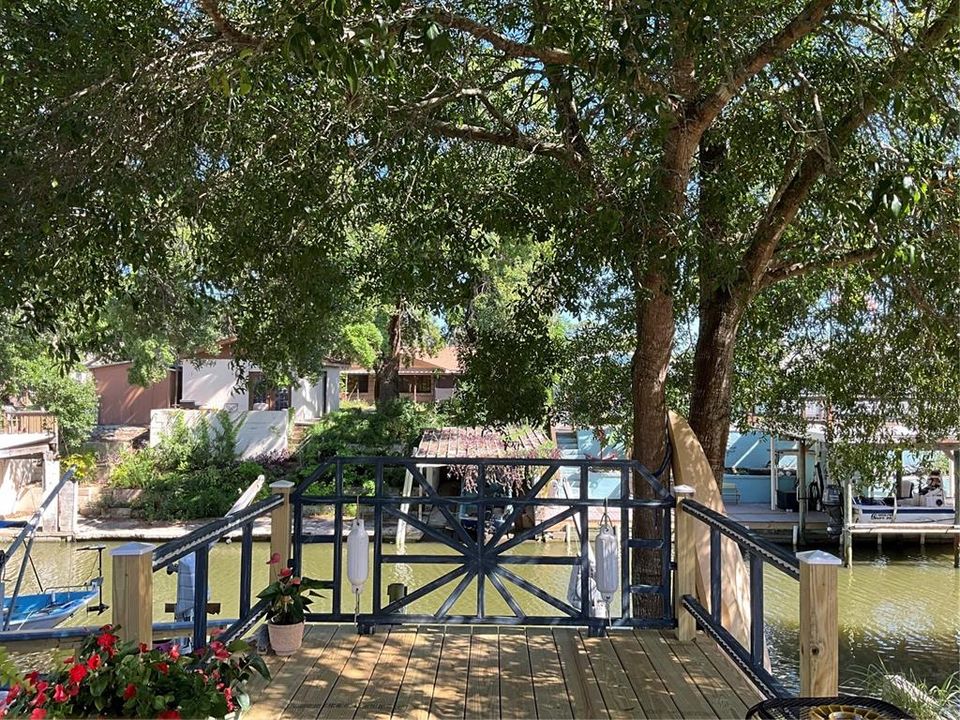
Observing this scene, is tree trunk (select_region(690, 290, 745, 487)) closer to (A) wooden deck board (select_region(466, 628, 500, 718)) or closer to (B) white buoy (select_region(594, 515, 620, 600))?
(B) white buoy (select_region(594, 515, 620, 600))

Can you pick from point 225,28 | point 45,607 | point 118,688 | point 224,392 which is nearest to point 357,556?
point 118,688

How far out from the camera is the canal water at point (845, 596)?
12.1 m

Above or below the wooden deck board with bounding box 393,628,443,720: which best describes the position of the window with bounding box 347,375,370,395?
above

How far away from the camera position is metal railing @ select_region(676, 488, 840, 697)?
308cm

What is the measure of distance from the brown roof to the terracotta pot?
12.1 m

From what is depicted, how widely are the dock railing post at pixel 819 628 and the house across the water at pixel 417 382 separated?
A: 25.8m

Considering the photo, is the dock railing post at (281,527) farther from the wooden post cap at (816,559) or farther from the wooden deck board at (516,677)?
the wooden post cap at (816,559)

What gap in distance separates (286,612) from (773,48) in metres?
4.20

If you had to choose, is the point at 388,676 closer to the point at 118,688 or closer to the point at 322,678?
the point at 322,678

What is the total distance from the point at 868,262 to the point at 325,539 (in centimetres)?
457

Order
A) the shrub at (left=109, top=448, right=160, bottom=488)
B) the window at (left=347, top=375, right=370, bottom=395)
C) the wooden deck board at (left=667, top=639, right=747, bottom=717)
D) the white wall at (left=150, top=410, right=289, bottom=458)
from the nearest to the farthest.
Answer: the wooden deck board at (left=667, top=639, right=747, bottom=717) < the shrub at (left=109, top=448, right=160, bottom=488) < the white wall at (left=150, top=410, right=289, bottom=458) < the window at (left=347, top=375, right=370, bottom=395)

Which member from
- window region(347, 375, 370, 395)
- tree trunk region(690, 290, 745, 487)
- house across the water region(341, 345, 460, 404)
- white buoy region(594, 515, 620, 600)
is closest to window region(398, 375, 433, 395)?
house across the water region(341, 345, 460, 404)

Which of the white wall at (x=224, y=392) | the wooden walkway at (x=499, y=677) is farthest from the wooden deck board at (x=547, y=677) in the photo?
the white wall at (x=224, y=392)

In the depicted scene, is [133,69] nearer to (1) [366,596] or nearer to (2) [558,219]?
(2) [558,219]
